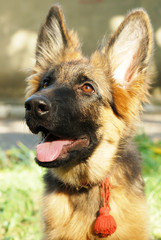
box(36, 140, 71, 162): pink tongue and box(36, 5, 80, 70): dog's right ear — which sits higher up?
box(36, 5, 80, 70): dog's right ear

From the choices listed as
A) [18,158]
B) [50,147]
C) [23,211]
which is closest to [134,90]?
[50,147]

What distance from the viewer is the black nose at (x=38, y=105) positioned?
2.75 meters

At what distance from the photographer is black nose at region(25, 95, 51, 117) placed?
2750 mm

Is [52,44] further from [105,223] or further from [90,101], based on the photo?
[105,223]

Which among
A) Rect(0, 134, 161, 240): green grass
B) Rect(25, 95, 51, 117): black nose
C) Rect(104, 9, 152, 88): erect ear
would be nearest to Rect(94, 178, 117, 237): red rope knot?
Rect(0, 134, 161, 240): green grass

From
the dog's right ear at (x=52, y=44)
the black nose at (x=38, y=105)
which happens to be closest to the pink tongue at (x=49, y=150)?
the black nose at (x=38, y=105)

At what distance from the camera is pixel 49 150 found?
3.01m

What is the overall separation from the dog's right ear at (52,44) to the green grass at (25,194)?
1.65 meters

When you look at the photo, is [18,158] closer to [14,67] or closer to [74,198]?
[74,198]

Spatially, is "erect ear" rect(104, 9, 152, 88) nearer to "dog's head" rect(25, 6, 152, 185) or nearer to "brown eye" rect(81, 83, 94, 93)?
"dog's head" rect(25, 6, 152, 185)

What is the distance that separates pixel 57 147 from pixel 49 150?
0.08 m

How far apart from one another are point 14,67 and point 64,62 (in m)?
7.66

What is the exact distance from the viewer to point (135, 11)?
10.5ft

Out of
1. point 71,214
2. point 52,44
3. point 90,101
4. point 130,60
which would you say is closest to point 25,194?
point 71,214
